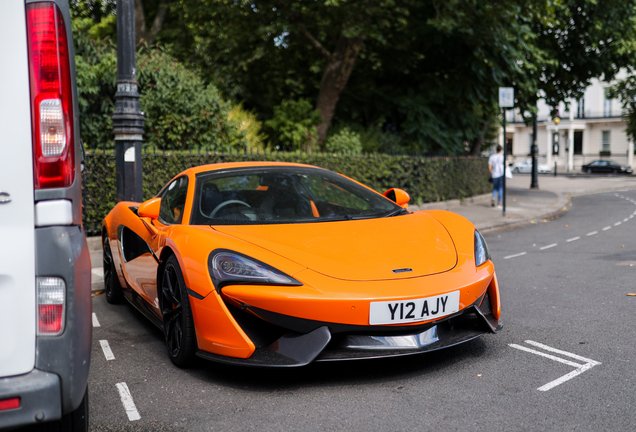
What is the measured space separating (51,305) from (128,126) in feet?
18.5

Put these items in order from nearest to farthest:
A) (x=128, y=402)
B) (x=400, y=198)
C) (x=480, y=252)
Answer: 1. (x=128, y=402)
2. (x=480, y=252)
3. (x=400, y=198)

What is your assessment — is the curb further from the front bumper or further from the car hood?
the front bumper

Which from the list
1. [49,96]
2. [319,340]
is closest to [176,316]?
[319,340]

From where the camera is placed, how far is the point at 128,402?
323cm

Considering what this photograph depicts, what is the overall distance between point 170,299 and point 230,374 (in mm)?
618

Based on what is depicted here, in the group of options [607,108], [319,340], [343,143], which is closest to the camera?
[319,340]

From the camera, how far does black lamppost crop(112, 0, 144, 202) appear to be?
7.15 metres

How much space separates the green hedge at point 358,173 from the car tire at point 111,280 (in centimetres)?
326

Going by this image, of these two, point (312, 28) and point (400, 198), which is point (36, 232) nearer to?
point (400, 198)

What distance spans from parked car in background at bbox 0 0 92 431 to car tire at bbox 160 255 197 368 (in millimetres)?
1340

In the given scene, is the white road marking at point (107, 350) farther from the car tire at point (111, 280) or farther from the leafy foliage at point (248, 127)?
the leafy foliage at point (248, 127)

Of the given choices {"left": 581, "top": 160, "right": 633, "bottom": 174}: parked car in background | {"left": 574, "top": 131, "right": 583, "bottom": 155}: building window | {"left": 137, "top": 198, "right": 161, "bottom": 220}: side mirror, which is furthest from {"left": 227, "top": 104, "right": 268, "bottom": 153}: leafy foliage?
{"left": 574, "top": 131, "right": 583, "bottom": 155}: building window

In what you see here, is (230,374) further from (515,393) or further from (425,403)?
(515,393)

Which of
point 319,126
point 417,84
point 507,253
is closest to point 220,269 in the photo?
point 507,253
